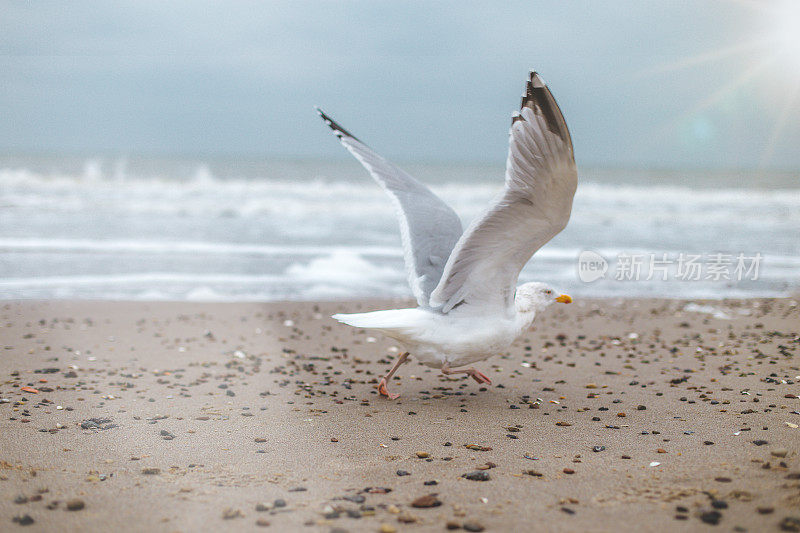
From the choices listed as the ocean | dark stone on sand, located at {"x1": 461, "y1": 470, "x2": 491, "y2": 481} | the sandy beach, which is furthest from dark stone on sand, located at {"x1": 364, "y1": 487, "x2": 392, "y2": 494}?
the ocean

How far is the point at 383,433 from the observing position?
382 cm

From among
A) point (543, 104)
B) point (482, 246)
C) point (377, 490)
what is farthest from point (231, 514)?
point (543, 104)

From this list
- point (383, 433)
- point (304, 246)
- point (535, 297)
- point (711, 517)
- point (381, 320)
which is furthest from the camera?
point (304, 246)

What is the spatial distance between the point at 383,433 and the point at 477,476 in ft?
2.86

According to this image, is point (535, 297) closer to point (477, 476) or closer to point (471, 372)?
point (471, 372)

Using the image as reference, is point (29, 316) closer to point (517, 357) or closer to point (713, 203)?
point (517, 357)

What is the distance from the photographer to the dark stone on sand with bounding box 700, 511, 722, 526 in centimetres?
252

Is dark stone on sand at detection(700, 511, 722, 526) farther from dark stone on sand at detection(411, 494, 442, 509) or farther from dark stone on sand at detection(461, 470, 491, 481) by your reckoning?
dark stone on sand at detection(411, 494, 442, 509)

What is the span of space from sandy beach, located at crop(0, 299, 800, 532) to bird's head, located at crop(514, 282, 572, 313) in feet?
2.12

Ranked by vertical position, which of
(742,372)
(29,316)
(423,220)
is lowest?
(29,316)

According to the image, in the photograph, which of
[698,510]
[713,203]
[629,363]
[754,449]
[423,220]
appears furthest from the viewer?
[713,203]

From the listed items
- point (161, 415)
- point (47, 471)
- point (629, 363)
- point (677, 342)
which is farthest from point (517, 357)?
point (47, 471)

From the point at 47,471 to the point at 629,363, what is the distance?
438 centimetres

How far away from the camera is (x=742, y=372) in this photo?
5133mm
